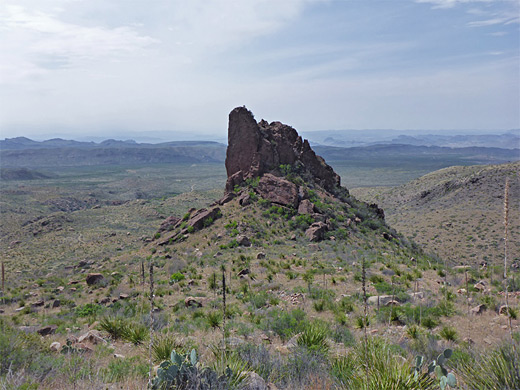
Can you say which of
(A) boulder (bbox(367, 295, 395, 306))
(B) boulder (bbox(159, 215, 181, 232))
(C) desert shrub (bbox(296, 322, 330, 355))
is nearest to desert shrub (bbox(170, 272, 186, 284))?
(A) boulder (bbox(367, 295, 395, 306))

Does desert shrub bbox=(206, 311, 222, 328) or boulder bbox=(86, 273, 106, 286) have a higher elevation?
desert shrub bbox=(206, 311, 222, 328)

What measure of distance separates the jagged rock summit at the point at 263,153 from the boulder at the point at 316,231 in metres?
5.75

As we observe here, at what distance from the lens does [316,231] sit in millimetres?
20016

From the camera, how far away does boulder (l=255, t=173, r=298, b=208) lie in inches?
899

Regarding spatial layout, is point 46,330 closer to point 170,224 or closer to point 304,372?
point 304,372

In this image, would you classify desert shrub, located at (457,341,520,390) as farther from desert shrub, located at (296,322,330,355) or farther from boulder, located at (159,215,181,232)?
boulder, located at (159,215,181,232)

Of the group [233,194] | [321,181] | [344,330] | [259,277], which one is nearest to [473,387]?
[344,330]

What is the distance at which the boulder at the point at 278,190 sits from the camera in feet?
74.9

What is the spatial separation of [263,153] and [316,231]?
7944 millimetres

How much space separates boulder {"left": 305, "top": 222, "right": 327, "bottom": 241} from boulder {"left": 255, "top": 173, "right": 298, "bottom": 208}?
254 centimetres

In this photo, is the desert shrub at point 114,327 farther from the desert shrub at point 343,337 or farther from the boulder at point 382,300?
the boulder at point 382,300

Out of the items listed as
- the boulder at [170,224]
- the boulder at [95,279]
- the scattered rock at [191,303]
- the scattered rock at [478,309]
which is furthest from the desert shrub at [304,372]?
the boulder at [170,224]

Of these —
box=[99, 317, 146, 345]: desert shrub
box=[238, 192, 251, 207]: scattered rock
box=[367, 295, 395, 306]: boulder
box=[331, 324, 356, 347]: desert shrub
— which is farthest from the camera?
box=[238, 192, 251, 207]: scattered rock

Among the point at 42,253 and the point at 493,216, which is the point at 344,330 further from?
the point at 493,216
